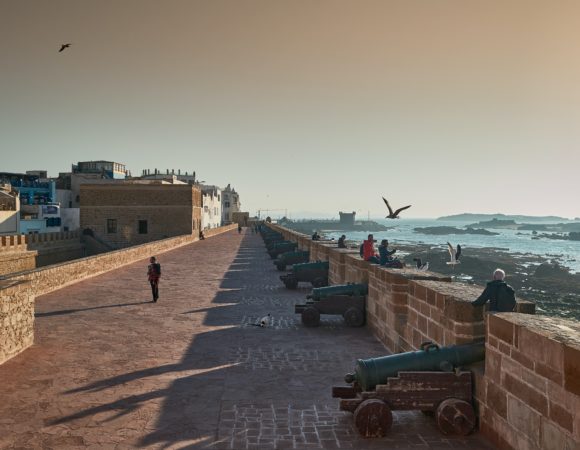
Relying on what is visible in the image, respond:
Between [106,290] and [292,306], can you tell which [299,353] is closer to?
[292,306]

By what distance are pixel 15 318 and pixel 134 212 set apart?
142 ft

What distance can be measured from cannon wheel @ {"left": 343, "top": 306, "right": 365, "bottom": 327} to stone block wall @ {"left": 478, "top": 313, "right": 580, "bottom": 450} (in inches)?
181

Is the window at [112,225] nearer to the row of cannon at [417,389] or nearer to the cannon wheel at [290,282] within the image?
the cannon wheel at [290,282]

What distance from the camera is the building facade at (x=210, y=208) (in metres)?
74.1

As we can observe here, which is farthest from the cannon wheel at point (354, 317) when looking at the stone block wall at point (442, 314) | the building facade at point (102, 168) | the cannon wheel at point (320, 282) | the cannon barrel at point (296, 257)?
the building facade at point (102, 168)

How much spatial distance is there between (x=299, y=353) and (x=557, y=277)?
163 feet

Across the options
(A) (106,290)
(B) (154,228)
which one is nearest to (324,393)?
(A) (106,290)

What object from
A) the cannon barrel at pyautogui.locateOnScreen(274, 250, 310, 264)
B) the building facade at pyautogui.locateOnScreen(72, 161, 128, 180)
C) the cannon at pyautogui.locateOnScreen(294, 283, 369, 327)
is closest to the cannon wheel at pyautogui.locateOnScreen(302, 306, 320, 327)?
the cannon at pyautogui.locateOnScreen(294, 283, 369, 327)

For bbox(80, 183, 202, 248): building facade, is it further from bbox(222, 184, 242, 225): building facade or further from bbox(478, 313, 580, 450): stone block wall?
bbox(222, 184, 242, 225): building facade

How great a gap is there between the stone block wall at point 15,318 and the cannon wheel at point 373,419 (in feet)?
16.7

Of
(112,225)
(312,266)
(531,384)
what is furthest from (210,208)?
(531,384)

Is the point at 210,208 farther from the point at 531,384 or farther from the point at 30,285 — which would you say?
the point at 531,384

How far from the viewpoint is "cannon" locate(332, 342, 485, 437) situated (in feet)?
15.2

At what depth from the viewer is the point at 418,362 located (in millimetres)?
4941
